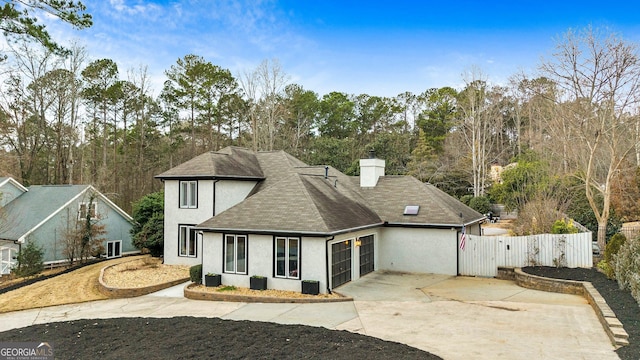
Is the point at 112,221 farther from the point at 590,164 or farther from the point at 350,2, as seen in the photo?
the point at 590,164

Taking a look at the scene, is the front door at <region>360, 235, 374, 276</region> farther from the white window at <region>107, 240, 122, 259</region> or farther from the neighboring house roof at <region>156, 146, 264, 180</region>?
the white window at <region>107, 240, 122, 259</region>

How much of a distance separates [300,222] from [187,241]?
7.16 m

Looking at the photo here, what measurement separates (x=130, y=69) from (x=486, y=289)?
30.2 metres

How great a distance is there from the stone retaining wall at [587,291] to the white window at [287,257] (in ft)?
25.0

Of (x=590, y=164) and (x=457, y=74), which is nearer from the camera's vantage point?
(x=590, y=164)

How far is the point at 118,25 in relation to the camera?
71.2 ft

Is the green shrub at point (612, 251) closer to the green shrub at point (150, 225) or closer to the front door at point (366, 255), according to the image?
the front door at point (366, 255)

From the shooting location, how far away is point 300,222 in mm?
13664

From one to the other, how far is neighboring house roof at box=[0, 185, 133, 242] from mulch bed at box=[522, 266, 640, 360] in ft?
73.5

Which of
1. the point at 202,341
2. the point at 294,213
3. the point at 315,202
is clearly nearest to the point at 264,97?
the point at 315,202

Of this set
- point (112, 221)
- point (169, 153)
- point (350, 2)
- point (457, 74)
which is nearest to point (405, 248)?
point (350, 2)

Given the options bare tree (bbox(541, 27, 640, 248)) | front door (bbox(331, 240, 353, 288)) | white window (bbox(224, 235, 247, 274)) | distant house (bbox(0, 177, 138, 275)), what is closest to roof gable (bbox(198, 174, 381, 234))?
white window (bbox(224, 235, 247, 274))

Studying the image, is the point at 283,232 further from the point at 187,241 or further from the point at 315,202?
the point at 187,241

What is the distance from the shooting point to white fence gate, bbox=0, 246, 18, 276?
69.1ft
